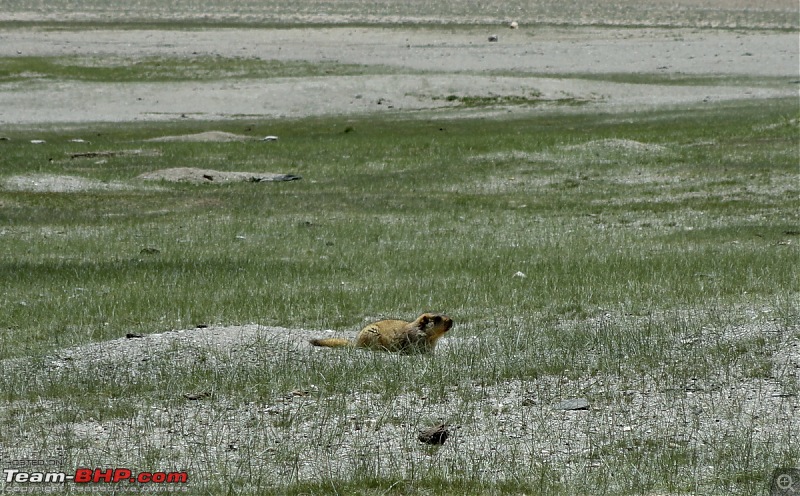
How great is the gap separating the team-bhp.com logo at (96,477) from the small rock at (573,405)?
3.38 m

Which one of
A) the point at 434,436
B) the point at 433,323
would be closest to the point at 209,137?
the point at 433,323

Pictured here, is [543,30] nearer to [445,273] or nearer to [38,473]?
[445,273]

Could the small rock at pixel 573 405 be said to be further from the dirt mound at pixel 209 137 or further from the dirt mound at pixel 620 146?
the dirt mound at pixel 209 137

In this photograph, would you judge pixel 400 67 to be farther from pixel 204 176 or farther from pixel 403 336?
pixel 403 336

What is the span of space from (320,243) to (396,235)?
5.53 ft

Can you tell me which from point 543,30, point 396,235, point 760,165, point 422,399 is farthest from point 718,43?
point 422,399

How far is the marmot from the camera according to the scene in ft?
37.6

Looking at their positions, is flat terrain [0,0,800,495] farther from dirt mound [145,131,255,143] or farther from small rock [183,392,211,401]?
dirt mound [145,131,255,143]

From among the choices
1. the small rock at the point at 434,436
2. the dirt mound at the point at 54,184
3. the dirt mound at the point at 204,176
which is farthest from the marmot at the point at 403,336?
the dirt mound at the point at 204,176

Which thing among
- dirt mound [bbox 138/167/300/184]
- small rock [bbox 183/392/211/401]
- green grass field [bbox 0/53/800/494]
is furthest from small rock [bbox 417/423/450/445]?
dirt mound [bbox 138/167/300/184]

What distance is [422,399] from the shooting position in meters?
9.62

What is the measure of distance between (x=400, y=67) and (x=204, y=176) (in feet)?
129

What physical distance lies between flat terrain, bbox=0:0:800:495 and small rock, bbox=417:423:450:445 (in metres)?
0.12

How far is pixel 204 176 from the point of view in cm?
2969
